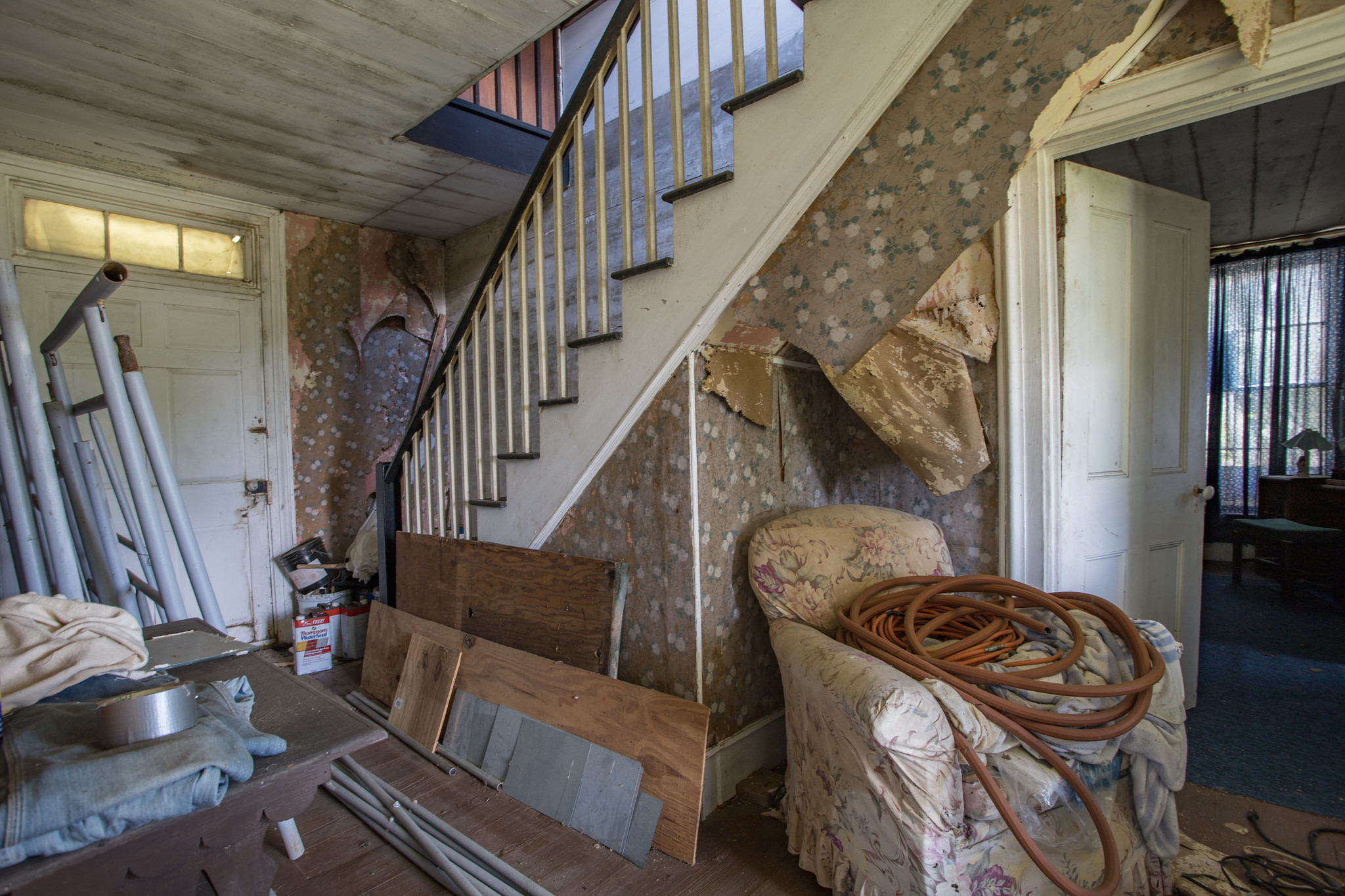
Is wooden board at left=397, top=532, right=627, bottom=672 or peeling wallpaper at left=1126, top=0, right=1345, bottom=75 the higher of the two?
peeling wallpaper at left=1126, top=0, right=1345, bottom=75

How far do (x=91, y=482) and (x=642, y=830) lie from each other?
1868 mm

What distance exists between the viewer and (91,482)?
1820 millimetres

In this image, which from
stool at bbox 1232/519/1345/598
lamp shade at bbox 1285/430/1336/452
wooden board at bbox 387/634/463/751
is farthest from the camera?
lamp shade at bbox 1285/430/1336/452

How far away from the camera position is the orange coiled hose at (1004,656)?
134 cm

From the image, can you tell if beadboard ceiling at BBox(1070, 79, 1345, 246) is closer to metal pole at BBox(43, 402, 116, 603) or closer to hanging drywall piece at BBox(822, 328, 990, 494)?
hanging drywall piece at BBox(822, 328, 990, 494)

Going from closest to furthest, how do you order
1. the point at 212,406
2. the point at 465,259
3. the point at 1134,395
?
the point at 1134,395 → the point at 212,406 → the point at 465,259

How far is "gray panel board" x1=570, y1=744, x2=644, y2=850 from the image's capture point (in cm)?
182

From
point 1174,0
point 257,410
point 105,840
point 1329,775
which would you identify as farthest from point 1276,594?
point 257,410

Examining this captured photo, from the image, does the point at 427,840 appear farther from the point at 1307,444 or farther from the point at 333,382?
the point at 1307,444

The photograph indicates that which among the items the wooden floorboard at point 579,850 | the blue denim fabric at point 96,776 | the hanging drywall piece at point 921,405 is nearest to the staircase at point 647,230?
the hanging drywall piece at point 921,405

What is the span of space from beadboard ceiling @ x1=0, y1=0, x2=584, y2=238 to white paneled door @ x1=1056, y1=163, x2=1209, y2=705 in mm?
2091

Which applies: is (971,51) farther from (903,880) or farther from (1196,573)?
(1196,573)

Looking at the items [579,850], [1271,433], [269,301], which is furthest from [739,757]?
[1271,433]

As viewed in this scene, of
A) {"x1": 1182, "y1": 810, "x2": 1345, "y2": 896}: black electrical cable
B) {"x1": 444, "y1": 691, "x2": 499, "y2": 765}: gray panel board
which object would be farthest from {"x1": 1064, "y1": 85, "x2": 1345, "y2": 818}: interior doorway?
{"x1": 444, "y1": 691, "x2": 499, "y2": 765}: gray panel board
